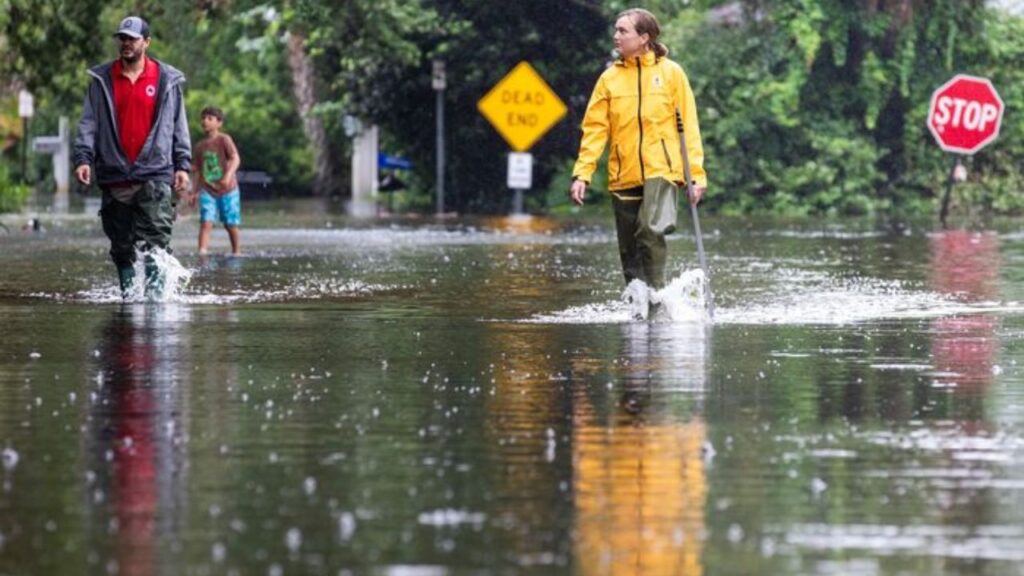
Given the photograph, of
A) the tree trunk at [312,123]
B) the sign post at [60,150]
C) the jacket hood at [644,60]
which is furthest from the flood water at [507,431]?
the sign post at [60,150]

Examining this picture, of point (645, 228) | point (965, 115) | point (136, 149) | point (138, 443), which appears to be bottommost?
point (138, 443)

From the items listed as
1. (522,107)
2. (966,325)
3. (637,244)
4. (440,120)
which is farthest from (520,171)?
(966,325)

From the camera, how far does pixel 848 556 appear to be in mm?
7395

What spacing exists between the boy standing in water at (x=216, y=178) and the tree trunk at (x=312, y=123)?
3323 centimetres

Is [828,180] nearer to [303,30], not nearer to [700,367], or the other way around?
[303,30]

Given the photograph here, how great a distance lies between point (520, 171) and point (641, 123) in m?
29.3

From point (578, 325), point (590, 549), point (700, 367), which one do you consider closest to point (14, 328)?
point (578, 325)

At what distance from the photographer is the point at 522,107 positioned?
45000 mm

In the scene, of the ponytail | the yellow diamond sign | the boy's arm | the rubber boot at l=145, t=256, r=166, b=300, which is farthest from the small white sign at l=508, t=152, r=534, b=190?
the ponytail

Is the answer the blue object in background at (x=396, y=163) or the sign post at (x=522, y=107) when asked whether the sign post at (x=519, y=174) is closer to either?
the sign post at (x=522, y=107)

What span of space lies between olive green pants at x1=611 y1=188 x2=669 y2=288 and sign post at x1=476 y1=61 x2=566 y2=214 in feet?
90.7

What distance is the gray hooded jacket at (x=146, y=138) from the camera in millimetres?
17734

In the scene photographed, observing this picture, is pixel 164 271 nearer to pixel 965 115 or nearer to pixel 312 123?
pixel 965 115

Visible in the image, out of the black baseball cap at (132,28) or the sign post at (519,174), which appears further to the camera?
the sign post at (519,174)
